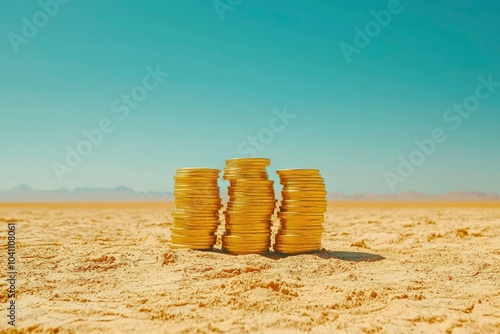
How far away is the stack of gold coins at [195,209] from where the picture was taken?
27.4ft

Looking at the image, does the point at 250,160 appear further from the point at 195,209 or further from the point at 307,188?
the point at 195,209

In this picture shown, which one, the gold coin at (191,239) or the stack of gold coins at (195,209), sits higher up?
the stack of gold coins at (195,209)

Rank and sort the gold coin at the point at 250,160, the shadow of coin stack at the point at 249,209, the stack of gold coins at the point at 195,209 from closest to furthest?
the shadow of coin stack at the point at 249,209 → the gold coin at the point at 250,160 → the stack of gold coins at the point at 195,209

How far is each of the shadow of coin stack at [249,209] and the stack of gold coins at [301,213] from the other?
11.8 inches

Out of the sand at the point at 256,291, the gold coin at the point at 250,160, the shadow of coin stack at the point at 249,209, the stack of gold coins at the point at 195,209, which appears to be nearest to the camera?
the sand at the point at 256,291

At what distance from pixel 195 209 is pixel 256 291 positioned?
10.4 feet

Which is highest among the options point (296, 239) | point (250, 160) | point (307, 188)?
point (250, 160)

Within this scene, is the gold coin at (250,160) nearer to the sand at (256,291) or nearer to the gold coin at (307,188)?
the gold coin at (307,188)

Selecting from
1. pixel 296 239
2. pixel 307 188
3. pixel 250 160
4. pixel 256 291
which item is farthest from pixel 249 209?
pixel 256 291

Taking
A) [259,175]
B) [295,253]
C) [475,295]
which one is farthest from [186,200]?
[475,295]

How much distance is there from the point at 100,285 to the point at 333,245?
5647mm

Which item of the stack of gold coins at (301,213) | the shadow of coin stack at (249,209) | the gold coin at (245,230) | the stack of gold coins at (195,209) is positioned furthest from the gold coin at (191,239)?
the stack of gold coins at (301,213)

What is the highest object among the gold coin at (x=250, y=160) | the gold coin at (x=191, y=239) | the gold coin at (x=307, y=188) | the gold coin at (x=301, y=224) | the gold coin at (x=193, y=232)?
the gold coin at (x=250, y=160)

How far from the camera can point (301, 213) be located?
8156mm
